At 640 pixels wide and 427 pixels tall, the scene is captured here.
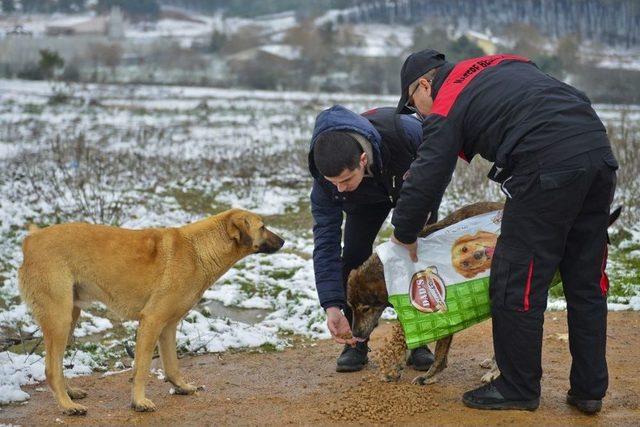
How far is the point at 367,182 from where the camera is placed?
5.27 m

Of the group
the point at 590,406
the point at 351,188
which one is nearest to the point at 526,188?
the point at 351,188

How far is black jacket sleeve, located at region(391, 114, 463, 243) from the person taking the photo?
423 centimetres

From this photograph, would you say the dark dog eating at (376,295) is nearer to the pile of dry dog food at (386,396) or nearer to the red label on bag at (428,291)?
the pile of dry dog food at (386,396)

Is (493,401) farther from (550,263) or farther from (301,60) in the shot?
(301,60)

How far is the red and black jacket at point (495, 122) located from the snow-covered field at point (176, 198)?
2.94m

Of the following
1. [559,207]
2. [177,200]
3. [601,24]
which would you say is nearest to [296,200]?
[177,200]

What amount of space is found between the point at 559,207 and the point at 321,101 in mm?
33186

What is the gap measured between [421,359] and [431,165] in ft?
6.53

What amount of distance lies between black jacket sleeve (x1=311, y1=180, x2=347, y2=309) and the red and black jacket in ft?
3.69

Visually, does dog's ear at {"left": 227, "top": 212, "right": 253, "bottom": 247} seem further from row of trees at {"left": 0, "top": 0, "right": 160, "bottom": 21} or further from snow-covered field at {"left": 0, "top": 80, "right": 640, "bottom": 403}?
row of trees at {"left": 0, "top": 0, "right": 160, "bottom": 21}

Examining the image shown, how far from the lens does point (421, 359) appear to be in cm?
575

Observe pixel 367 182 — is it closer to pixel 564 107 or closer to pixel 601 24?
pixel 564 107

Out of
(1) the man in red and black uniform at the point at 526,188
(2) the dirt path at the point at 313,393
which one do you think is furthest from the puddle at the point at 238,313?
(1) the man in red and black uniform at the point at 526,188

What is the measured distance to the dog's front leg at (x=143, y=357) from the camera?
196 inches
